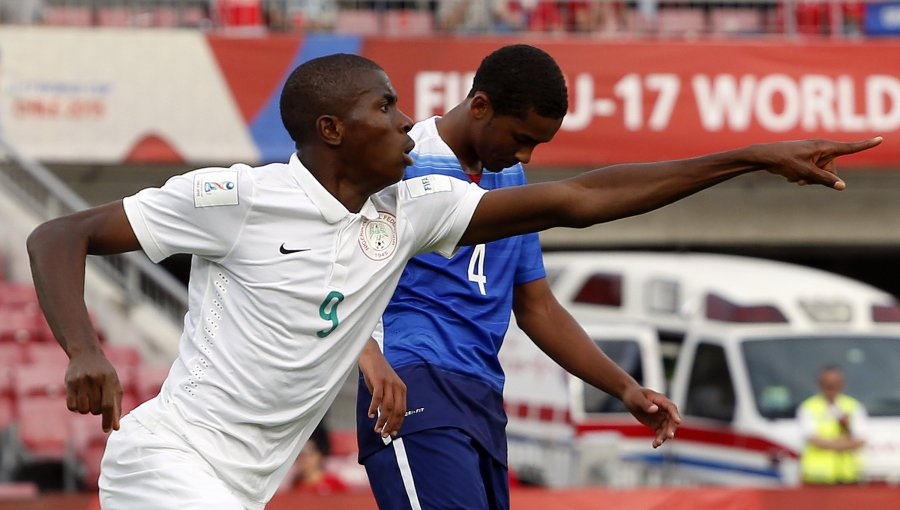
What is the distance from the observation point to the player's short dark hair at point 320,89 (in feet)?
13.6

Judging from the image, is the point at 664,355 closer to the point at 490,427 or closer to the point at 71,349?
the point at 490,427

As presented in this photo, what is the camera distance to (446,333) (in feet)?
15.9

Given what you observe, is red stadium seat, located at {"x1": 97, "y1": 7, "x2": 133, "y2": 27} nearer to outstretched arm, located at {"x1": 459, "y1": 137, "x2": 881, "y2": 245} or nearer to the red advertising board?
the red advertising board

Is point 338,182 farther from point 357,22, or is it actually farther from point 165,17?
point 357,22

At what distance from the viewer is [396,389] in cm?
439

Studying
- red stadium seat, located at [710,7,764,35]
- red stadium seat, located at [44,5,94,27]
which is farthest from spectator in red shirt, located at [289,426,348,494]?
red stadium seat, located at [710,7,764,35]

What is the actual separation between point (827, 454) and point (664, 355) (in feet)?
8.57

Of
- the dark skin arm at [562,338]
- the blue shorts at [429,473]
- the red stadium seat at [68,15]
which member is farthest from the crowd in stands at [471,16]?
the blue shorts at [429,473]

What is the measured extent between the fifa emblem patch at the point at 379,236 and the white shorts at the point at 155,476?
2.37 feet

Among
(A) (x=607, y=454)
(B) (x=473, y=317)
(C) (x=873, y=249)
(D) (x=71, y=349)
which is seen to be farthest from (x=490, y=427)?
(C) (x=873, y=249)

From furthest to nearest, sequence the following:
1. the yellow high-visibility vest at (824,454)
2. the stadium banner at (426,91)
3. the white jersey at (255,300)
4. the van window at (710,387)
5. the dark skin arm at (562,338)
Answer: the stadium banner at (426,91) → the van window at (710,387) → the yellow high-visibility vest at (824,454) → the dark skin arm at (562,338) → the white jersey at (255,300)

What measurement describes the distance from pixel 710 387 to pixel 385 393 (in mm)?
9759

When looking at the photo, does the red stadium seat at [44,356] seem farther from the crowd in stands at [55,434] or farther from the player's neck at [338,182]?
the player's neck at [338,182]

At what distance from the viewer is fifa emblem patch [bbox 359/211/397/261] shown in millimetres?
4188
